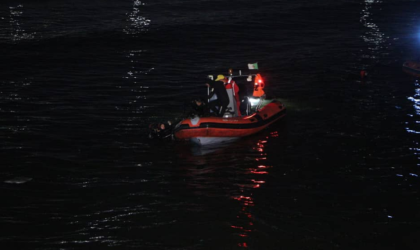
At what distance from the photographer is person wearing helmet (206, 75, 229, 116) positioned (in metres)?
18.1

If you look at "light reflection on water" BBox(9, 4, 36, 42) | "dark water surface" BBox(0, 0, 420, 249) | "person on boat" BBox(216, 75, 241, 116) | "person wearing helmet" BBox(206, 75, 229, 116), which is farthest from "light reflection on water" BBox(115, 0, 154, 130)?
"light reflection on water" BBox(9, 4, 36, 42)

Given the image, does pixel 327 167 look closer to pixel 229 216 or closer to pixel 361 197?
pixel 361 197

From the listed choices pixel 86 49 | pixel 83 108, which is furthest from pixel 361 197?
pixel 86 49

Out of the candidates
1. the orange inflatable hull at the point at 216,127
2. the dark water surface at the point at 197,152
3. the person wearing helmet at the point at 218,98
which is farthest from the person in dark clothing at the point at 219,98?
the dark water surface at the point at 197,152

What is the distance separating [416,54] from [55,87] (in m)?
23.5

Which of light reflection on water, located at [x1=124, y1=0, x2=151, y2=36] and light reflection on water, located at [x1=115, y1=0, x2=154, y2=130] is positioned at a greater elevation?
light reflection on water, located at [x1=124, y1=0, x2=151, y2=36]

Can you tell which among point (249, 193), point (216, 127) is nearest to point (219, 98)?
point (216, 127)

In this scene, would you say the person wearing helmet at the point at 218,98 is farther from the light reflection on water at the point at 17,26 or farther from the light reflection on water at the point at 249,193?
the light reflection on water at the point at 17,26

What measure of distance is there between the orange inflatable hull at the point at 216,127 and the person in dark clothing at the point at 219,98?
582 mm

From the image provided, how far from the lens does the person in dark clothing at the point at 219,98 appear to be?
18.1 meters

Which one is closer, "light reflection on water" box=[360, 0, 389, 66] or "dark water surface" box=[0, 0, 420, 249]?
"dark water surface" box=[0, 0, 420, 249]

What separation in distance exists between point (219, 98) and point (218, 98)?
0.05m

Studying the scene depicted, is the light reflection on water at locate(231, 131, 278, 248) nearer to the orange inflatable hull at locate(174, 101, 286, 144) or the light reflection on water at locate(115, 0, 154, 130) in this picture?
the orange inflatable hull at locate(174, 101, 286, 144)

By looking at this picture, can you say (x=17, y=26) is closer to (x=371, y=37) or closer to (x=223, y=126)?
(x=371, y=37)
